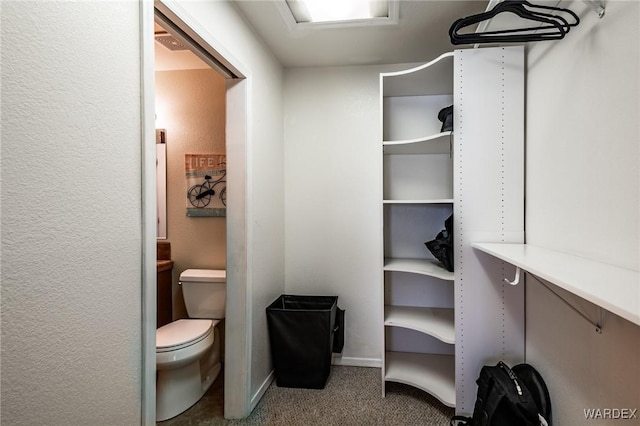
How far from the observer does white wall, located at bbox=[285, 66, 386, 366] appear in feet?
8.42

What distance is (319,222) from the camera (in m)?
2.64

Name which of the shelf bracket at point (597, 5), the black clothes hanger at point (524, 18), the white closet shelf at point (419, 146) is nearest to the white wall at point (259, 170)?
the white closet shelf at point (419, 146)

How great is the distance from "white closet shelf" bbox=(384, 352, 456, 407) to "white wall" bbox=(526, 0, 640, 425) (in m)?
0.57

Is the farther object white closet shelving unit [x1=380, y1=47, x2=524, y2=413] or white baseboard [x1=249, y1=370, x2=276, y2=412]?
white baseboard [x1=249, y1=370, x2=276, y2=412]

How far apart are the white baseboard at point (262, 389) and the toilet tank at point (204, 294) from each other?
1.95ft

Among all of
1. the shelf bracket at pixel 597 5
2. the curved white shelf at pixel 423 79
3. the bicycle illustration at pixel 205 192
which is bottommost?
the bicycle illustration at pixel 205 192

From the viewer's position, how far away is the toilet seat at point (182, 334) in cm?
192

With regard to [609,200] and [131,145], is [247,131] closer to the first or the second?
[131,145]

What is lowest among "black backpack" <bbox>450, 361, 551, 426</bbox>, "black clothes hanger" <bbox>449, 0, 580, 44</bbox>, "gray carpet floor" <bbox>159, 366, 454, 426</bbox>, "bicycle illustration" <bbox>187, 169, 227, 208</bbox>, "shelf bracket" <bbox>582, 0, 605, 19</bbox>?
"gray carpet floor" <bbox>159, 366, 454, 426</bbox>

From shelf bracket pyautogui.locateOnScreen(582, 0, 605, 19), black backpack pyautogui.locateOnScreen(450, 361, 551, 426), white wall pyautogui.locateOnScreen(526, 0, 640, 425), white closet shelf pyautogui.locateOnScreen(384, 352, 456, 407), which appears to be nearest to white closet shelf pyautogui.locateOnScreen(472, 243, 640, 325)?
white wall pyautogui.locateOnScreen(526, 0, 640, 425)

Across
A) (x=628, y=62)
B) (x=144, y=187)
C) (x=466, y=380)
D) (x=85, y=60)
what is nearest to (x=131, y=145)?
(x=144, y=187)

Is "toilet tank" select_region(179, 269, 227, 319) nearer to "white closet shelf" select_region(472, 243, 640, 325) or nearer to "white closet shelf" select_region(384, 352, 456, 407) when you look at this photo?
"white closet shelf" select_region(384, 352, 456, 407)

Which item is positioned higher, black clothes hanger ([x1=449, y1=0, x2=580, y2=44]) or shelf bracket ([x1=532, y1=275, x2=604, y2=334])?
black clothes hanger ([x1=449, y1=0, x2=580, y2=44])

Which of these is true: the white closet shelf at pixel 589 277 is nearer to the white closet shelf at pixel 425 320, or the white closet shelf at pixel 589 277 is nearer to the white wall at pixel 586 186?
the white wall at pixel 586 186
